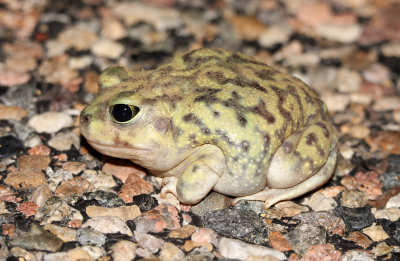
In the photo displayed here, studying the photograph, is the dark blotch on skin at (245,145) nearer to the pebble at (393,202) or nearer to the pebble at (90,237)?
the pebble at (90,237)

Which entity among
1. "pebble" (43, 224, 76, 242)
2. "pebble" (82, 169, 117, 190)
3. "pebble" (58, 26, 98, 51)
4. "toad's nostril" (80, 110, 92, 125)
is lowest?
"pebble" (82, 169, 117, 190)

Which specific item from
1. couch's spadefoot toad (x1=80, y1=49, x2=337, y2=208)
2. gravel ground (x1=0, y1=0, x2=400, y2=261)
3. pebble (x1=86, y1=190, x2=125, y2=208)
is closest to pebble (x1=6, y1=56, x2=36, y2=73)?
gravel ground (x1=0, y1=0, x2=400, y2=261)

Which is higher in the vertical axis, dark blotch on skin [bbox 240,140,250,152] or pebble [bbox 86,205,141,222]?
dark blotch on skin [bbox 240,140,250,152]

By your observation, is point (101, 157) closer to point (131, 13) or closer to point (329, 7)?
point (131, 13)

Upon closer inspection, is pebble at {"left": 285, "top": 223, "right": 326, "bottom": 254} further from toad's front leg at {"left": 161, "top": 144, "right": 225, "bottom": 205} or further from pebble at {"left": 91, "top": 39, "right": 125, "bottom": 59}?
pebble at {"left": 91, "top": 39, "right": 125, "bottom": 59}

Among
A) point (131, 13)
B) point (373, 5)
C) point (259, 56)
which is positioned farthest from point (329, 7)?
point (131, 13)

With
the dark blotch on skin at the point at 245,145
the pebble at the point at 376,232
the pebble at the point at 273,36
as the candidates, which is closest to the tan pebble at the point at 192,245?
the dark blotch on skin at the point at 245,145

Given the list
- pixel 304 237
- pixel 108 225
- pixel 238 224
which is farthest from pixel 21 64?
pixel 304 237

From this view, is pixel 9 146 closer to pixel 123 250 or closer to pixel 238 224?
pixel 123 250
